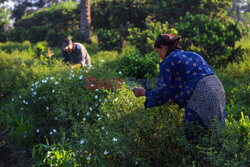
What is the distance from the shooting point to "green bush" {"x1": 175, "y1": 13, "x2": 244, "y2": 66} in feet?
23.9

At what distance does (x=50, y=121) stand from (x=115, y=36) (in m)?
6.98

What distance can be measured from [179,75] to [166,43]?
16.7 inches

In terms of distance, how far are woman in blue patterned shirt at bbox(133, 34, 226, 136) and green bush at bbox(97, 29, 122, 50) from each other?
8.22 m

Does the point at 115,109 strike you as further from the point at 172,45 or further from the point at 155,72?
the point at 155,72

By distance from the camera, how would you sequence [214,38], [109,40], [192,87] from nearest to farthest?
1. [192,87]
2. [214,38]
3. [109,40]

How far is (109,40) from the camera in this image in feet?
34.9

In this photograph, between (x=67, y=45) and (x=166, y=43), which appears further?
(x=67, y=45)

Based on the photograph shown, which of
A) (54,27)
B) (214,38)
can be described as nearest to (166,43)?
(214,38)

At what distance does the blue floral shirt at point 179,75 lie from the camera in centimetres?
242

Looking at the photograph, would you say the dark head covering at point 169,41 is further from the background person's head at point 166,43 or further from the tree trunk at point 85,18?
the tree trunk at point 85,18

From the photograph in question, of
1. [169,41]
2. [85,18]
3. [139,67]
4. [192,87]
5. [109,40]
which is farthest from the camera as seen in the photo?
[85,18]

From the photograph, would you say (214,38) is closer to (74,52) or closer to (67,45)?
(74,52)

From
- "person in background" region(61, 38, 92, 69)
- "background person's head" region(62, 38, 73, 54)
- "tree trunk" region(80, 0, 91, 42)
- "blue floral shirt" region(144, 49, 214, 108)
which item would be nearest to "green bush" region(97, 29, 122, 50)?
"tree trunk" region(80, 0, 91, 42)

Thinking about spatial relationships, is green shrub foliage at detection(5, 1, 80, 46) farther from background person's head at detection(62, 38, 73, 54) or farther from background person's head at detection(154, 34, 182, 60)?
background person's head at detection(154, 34, 182, 60)
